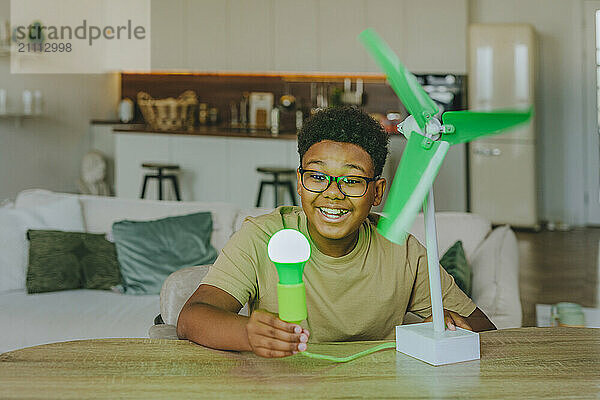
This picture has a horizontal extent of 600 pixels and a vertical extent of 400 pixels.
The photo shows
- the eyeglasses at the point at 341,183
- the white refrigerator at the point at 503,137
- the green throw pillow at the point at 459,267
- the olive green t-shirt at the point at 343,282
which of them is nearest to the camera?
the eyeglasses at the point at 341,183

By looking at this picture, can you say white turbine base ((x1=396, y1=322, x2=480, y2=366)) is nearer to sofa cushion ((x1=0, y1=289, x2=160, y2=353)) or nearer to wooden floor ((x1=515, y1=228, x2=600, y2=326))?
sofa cushion ((x1=0, y1=289, x2=160, y2=353))

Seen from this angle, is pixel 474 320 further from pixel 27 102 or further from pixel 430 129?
pixel 27 102

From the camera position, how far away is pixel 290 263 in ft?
3.72

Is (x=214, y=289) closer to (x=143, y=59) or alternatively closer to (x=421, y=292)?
(x=421, y=292)

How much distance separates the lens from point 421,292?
1.65 meters

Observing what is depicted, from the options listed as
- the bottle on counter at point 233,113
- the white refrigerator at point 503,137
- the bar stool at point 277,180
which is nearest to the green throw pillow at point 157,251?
the bar stool at point 277,180

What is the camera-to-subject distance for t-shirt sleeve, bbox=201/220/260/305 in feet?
5.08

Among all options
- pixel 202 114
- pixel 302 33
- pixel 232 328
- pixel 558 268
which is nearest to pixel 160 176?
pixel 202 114

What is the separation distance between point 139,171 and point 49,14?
181cm

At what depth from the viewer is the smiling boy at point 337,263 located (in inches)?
57.4

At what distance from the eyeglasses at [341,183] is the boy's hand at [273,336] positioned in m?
0.29

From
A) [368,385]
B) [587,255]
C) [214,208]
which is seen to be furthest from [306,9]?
[368,385]

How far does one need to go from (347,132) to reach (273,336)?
458 mm

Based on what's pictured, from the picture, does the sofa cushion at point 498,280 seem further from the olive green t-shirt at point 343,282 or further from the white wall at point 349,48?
the white wall at point 349,48
